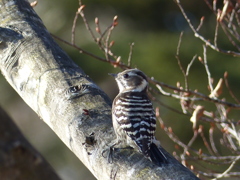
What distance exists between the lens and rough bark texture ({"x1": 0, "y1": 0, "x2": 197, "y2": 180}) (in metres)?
3.12

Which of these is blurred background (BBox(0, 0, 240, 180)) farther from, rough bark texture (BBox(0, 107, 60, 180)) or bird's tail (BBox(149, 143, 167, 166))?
bird's tail (BBox(149, 143, 167, 166))

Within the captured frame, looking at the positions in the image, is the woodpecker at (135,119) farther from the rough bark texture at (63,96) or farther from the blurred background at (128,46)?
the blurred background at (128,46)

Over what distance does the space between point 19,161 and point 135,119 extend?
101cm

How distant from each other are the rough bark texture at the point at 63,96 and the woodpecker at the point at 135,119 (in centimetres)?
12

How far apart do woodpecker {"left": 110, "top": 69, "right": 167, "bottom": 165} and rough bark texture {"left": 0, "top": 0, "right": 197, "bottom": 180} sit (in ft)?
0.40

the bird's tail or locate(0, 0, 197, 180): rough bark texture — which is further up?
locate(0, 0, 197, 180): rough bark texture

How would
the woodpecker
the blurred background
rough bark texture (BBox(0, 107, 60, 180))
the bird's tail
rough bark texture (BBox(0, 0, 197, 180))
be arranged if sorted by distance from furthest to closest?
the blurred background < rough bark texture (BBox(0, 107, 60, 180)) < the woodpecker < rough bark texture (BBox(0, 0, 197, 180)) < the bird's tail

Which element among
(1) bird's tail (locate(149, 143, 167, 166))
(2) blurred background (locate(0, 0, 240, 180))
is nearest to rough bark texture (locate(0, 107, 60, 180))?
(1) bird's tail (locate(149, 143, 167, 166))

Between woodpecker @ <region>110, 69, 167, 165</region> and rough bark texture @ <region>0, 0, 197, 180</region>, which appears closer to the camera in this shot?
rough bark texture @ <region>0, 0, 197, 180</region>

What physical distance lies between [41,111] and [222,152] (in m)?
8.83

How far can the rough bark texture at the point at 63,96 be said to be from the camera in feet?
10.2

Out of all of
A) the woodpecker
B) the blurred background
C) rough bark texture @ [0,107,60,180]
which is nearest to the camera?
the woodpecker

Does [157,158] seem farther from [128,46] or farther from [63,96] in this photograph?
[128,46]

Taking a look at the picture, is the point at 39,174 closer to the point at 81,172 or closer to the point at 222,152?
the point at 222,152
